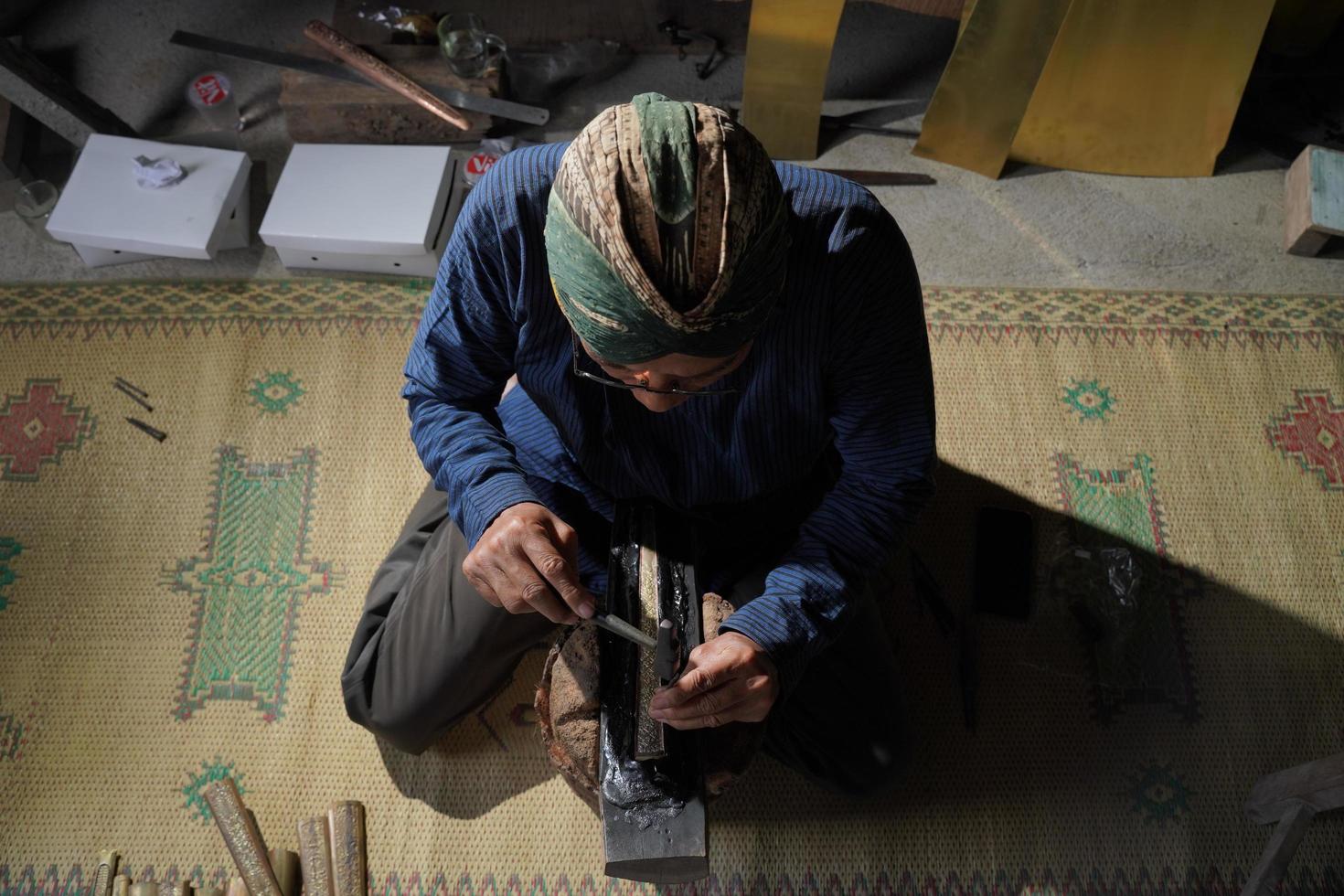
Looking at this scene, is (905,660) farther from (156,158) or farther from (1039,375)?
(156,158)

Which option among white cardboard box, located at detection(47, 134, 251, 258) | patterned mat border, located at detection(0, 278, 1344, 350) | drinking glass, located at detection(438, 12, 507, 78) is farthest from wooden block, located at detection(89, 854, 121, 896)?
drinking glass, located at detection(438, 12, 507, 78)

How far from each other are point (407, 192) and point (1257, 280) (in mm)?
2122

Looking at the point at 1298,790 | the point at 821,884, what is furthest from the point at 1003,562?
the point at 821,884

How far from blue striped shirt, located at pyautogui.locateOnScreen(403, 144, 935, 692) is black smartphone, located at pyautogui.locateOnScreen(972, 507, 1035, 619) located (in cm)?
65

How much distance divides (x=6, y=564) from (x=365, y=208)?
1.10 metres

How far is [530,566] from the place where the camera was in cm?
142

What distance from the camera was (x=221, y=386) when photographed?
94.0 inches

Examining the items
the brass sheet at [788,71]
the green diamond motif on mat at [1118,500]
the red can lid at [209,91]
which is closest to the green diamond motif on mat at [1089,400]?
the green diamond motif on mat at [1118,500]

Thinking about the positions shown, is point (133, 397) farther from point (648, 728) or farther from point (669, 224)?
point (669, 224)

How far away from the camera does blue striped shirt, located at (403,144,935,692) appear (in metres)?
1.30

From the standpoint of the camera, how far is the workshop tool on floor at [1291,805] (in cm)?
166

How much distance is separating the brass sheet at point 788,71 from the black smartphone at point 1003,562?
1.13 m

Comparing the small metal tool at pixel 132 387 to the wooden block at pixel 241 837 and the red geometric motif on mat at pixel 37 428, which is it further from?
the wooden block at pixel 241 837

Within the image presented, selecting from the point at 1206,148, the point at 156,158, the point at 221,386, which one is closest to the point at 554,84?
the point at 156,158
